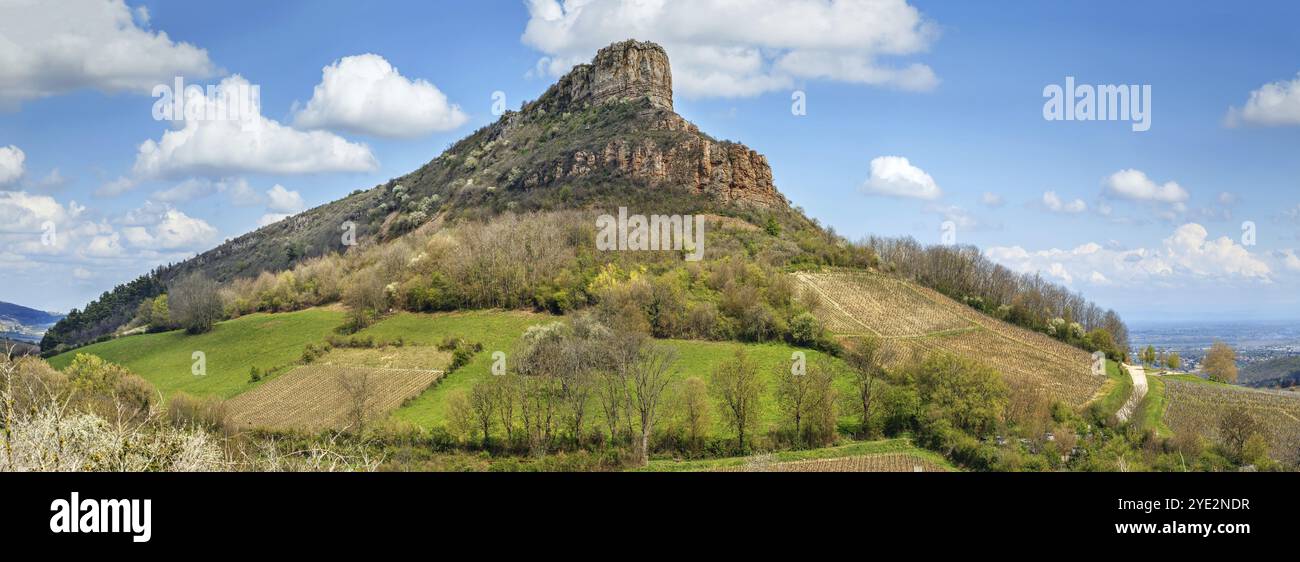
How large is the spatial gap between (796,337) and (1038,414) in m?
19.2

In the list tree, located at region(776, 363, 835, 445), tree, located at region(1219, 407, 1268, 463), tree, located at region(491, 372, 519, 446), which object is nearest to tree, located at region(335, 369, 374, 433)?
tree, located at region(491, 372, 519, 446)

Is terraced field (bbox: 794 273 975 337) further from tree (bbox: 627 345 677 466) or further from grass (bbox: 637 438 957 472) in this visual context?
grass (bbox: 637 438 957 472)

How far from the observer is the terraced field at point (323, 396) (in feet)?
149

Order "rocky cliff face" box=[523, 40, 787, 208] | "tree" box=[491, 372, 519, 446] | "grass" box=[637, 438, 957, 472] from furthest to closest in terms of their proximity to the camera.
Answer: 1. "rocky cliff face" box=[523, 40, 787, 208]
2. "tree" box=[491, 372, 519, 446]
3. "grass" box=[637, 438, 957, 472]

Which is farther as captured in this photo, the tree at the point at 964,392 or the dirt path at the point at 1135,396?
the dirt path at the point at 1135,396

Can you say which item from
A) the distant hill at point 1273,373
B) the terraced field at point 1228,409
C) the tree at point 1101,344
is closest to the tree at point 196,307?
the terraced field at point 1228,409

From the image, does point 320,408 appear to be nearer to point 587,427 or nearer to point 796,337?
point 587,427

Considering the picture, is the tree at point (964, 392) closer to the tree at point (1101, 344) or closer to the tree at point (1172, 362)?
the tree at point (1101, 344)

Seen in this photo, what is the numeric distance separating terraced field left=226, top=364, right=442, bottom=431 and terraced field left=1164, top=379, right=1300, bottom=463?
49.2 metres

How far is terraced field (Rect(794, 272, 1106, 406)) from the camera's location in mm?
56500

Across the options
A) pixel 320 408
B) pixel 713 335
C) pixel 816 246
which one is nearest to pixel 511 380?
pixel 320 408

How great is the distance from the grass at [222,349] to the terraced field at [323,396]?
371 cm

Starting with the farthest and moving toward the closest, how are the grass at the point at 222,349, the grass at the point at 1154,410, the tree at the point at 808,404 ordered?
the grass at the point at 222,349, the grass at the point at 1154,410, the tree at the point at 808,404

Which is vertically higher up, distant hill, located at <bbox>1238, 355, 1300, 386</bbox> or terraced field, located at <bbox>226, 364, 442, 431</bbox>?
terraced field, located at <bbox>226, 364, 442, 431</bbox>
